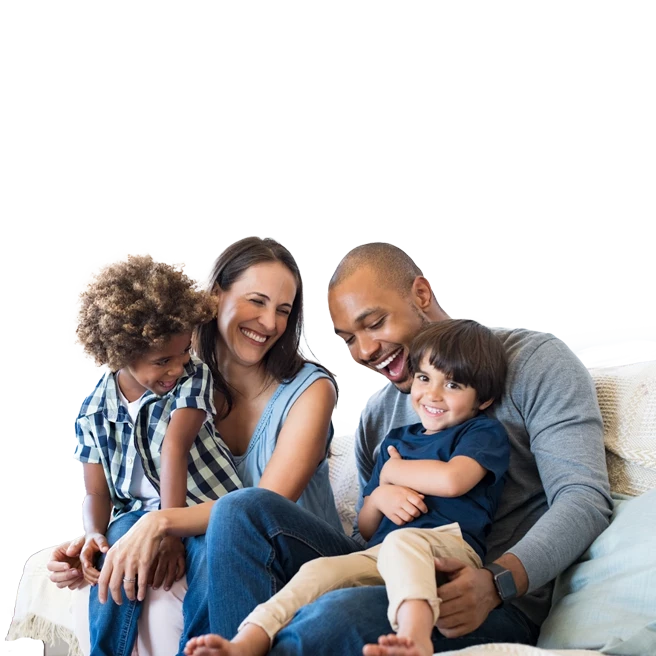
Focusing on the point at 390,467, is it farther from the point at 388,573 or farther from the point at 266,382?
the point at 266,382

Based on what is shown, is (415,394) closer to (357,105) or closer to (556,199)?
(556,199)

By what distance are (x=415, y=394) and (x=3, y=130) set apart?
1976mm

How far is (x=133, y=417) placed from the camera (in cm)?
184

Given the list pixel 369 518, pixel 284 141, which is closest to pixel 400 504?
pixel 369 518

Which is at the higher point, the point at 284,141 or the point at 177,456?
the point at 284,141

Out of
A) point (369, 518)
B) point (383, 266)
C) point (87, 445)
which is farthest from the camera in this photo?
point (383, 266)

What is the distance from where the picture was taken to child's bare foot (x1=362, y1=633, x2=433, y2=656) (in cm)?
103

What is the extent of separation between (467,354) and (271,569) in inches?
22.4

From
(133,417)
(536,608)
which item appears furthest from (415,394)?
(133,417)

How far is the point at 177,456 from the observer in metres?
1.73

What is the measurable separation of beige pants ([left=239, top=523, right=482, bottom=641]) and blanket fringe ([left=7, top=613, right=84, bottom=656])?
105 cm

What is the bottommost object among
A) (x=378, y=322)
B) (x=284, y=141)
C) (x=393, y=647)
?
(x=393, y=647)

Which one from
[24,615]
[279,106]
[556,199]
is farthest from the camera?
[279,106]

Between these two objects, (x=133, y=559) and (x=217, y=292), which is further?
(x=217, y=292)
